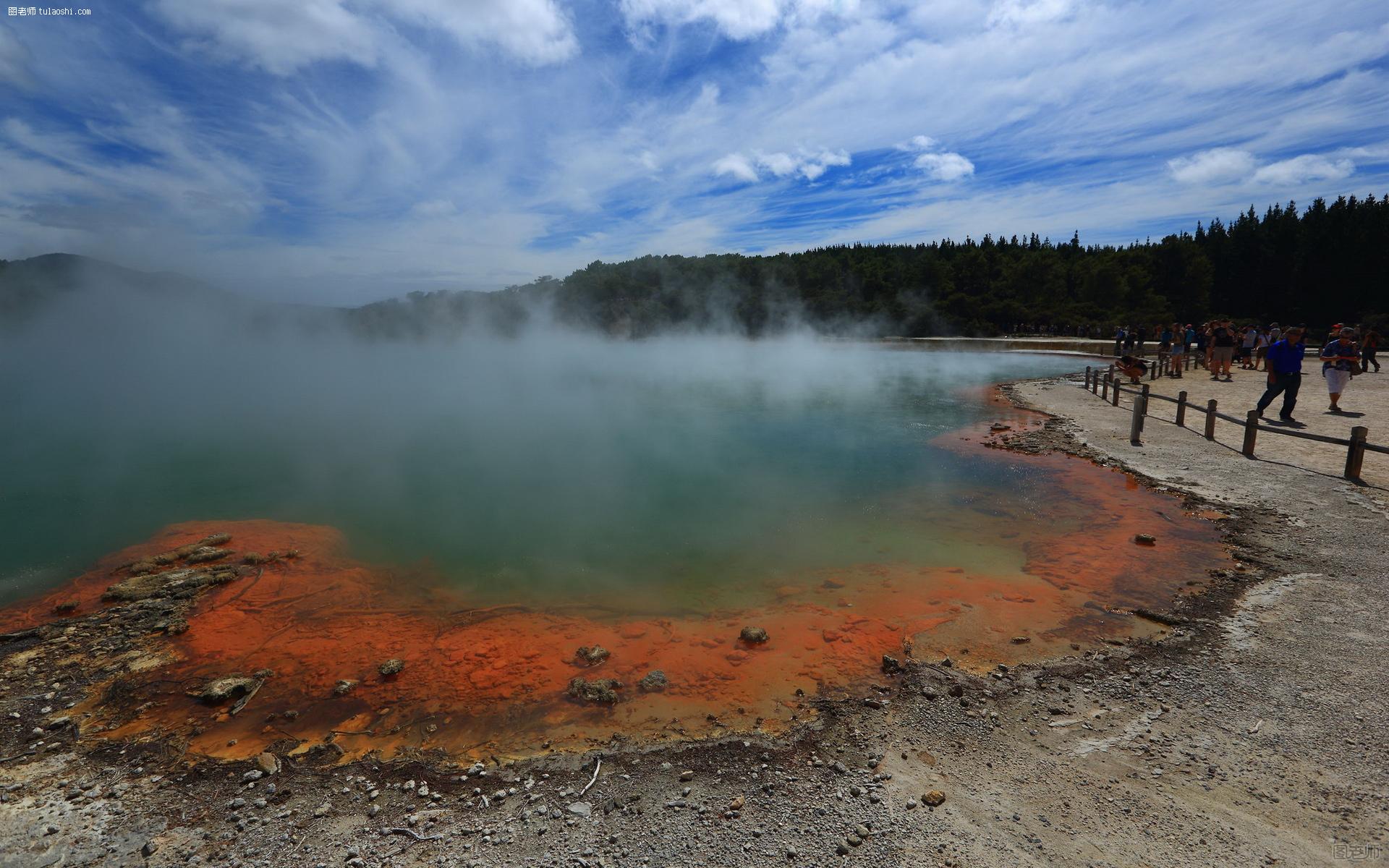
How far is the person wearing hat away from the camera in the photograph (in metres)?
9.80

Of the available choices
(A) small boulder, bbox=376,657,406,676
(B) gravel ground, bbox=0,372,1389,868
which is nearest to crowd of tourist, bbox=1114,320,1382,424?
(B) gravel ground, bbox=0,372,1389,868

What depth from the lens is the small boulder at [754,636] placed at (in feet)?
14.2

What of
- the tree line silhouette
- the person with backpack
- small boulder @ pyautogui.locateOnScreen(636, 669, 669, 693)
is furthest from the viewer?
the tree line silhouette

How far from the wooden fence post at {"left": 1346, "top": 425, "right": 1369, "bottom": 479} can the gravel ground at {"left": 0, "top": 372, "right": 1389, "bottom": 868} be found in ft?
12.5

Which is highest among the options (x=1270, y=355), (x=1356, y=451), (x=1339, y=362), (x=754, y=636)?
(x=1270, y=355)

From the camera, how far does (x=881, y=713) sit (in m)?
3.35

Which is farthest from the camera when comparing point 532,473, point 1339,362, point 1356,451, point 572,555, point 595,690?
point 1339,362

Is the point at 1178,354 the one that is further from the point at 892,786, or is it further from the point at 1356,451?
the point at 892,786

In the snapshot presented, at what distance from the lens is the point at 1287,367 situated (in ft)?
29.1

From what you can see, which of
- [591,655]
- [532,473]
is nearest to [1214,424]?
[591,655]

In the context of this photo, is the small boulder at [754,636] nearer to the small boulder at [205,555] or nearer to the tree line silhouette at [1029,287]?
the small boulder at [205,555]

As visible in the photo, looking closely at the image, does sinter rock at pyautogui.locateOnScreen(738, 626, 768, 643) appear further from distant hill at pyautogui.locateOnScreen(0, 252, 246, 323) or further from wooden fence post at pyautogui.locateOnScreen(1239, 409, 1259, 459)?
distant hill at pyautogui.locateOnScreen(0, 252, 246, 323)

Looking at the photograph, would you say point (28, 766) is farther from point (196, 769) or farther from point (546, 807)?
point (546, 807)

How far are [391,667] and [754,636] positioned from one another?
2375mm
